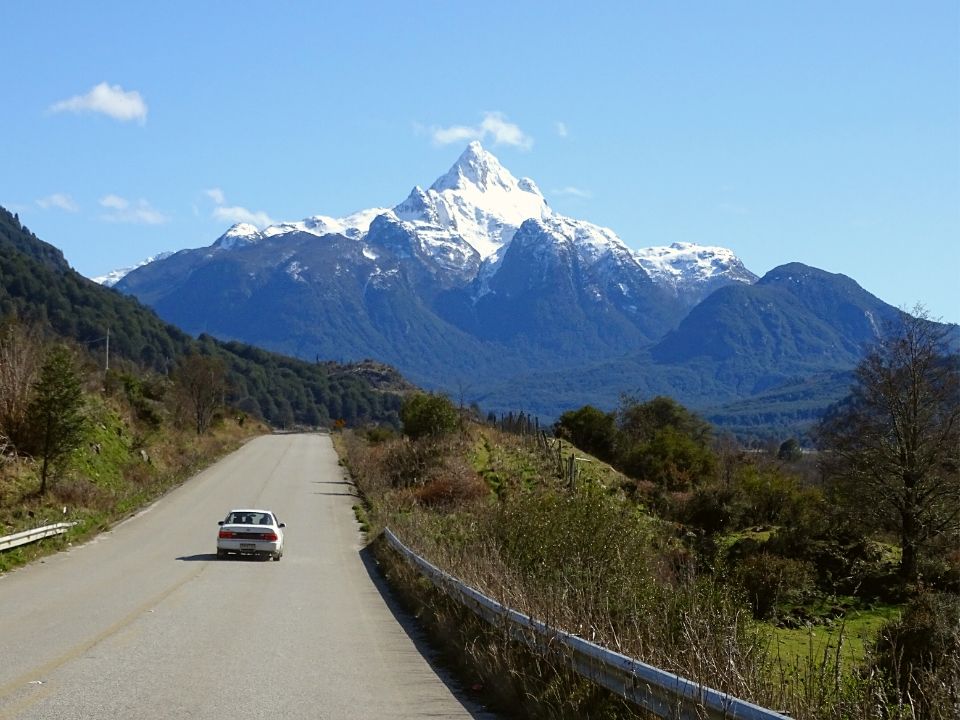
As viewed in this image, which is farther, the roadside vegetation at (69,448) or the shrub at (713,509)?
the shrub at (713,509)

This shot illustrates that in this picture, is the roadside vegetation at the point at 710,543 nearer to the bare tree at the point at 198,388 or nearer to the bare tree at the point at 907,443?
the bare tree at the point at 907,443

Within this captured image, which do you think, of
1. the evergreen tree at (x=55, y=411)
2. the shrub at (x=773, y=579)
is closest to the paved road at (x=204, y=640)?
the evergreen tree at (x=55, y=411)

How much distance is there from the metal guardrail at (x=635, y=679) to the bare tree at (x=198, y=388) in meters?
69.3

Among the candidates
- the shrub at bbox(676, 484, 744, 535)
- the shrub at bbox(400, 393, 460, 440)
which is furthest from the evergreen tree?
the shrub at bbox(676, 484, 744, 535)

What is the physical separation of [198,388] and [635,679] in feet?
242

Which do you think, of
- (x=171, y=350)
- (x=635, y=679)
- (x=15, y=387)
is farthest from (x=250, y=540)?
(x=171, y=350)

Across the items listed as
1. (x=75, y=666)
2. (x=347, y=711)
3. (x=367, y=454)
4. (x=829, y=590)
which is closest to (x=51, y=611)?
(x=75, y=666)

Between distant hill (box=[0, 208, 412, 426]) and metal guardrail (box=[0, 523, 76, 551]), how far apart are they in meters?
110

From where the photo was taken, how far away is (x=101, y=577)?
2003cm

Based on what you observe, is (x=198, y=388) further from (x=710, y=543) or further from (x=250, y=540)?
(x=250, y=540)

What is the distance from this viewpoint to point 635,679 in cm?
732

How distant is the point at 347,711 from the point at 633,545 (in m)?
6.13

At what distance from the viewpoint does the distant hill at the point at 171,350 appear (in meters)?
145

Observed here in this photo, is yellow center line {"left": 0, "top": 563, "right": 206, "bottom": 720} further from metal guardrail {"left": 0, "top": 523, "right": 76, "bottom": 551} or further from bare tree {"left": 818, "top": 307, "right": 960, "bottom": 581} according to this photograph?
bare tree {"left": 818, "top": 307, "right": 960, "bottom": 581}
